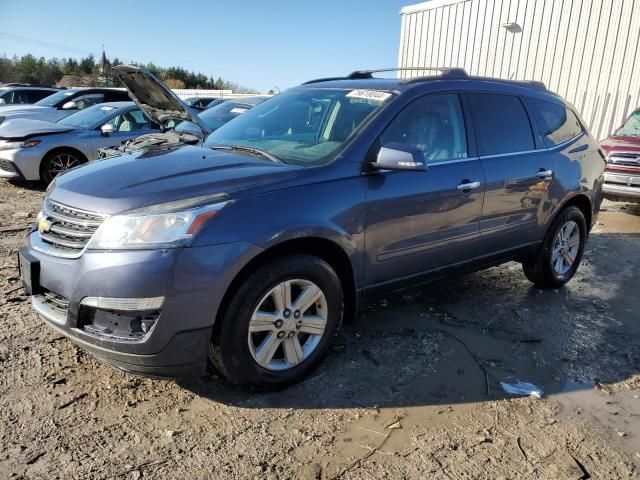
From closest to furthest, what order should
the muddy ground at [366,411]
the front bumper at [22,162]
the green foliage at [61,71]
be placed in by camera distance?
the muddy ground at [366,411] → the front bumper at [22,162] → the green foliage at [61,71]

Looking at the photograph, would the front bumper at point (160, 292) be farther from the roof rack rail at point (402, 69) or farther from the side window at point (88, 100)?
the side window at point (88, 100)

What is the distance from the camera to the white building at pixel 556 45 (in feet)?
40.6

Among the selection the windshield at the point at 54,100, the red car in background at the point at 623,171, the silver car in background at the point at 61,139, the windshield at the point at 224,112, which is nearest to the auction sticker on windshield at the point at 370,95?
the windshield at the point at 224,112

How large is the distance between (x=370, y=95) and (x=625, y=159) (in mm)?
6393

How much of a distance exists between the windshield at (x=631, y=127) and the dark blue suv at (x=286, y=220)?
5.65 metres

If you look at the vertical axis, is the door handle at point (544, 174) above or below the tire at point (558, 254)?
above

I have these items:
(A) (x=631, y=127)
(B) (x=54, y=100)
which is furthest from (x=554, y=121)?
(B) (x=54, y=100)

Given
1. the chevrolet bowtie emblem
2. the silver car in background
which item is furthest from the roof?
the silver car in background

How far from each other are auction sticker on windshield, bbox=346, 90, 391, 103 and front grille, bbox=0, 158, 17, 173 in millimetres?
6926

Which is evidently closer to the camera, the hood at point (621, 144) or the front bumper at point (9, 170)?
the hood at point (621, 144)

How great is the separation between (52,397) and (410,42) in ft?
56.8

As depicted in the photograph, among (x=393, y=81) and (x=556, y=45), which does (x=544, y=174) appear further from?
(x=556, y=45)

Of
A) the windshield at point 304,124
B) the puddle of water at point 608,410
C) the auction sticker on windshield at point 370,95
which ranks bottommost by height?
the puddle of water at point 608,410

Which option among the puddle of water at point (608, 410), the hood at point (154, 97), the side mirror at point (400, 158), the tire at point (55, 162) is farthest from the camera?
the tire at point (55, 162)
